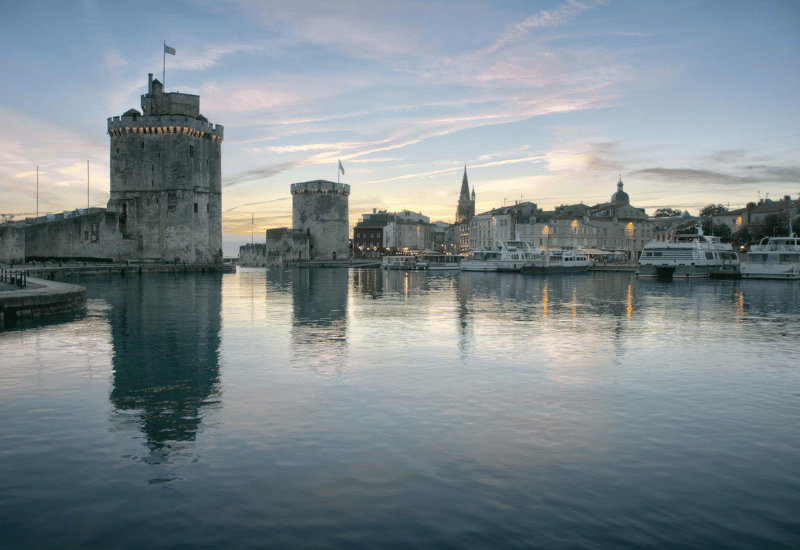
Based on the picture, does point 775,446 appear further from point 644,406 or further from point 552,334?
point 552,334

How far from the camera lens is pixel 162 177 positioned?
62.1m

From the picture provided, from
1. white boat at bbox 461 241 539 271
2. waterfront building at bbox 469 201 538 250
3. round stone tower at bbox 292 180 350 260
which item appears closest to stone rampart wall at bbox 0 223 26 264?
white boat at bbox 461 241 539 271

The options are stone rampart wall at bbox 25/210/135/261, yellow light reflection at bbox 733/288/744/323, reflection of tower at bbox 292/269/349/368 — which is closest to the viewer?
reflection of tower at bbox 292/269/349/368

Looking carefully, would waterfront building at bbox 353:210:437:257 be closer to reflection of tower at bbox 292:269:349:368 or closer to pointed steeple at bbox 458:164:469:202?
pointed steeple at bbox 458:164:469:202

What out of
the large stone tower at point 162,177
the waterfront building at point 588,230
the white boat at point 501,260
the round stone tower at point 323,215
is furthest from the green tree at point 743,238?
the large stone tower at point 162,177

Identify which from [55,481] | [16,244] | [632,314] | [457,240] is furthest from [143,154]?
[457,240]

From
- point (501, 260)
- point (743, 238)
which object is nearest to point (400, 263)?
point (501, 260)

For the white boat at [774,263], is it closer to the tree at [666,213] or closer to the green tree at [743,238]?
the green tree at [743,238]

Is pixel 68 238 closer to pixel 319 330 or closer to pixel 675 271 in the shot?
pixel 319 330

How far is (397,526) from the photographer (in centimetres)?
534

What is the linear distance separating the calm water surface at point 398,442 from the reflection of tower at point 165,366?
66 mm

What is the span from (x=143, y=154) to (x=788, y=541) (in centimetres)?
6502

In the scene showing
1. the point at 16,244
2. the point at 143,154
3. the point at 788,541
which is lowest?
the point at 788,541

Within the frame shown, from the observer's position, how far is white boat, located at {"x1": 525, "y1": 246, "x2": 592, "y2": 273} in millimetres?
67562
